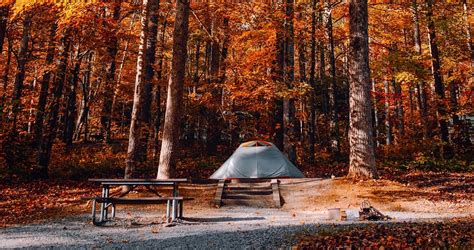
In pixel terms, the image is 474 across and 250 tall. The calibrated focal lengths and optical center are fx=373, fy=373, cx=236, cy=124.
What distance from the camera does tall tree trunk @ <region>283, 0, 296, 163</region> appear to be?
17.1 metres

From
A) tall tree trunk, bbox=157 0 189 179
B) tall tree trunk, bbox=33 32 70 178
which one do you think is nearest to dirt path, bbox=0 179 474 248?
tall tree trunk, bbox=157 0 189 179

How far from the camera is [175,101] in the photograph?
12078 mm

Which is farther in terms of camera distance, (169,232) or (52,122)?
(52,122)

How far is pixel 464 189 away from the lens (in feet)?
40.2

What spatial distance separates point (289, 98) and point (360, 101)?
506cm

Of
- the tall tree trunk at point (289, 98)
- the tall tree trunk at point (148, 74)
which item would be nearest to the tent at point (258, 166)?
the tall tree trunk at point (289, 98)

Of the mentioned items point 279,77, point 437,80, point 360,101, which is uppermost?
point 437,80

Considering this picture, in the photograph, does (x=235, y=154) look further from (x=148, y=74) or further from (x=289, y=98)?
(x=148, y=74)

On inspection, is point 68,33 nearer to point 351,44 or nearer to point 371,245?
point 351,44

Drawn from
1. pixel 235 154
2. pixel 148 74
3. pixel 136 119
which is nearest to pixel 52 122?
pixel 148 74

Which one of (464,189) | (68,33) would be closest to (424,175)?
(464,189)

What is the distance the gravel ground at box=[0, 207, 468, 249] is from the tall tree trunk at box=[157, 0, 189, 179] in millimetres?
2224

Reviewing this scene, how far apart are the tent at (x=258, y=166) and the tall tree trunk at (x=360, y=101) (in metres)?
2.50

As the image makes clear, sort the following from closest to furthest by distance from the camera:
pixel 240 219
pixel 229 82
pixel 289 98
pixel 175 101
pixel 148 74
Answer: pixel 240 219 → pixel 175 101 → pixel 289 98 → pixel 148 74 → pixel 229 82
